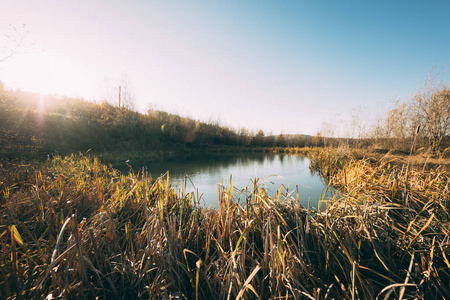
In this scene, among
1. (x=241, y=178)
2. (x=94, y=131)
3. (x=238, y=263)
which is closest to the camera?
(x=238, y=263)

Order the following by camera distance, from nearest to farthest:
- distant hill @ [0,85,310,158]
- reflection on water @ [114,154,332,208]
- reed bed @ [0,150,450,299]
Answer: reed bed @ [0,150,450,299], reflection on water @ [114,154,332,208], distant hill @ [0,85,310,158]

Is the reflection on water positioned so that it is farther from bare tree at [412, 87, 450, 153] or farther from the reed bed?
bare tree at [412, 87, 450, 153]

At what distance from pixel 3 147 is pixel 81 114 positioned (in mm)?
16628

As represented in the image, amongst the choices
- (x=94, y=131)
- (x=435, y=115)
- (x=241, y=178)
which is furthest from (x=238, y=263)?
(x=94, y=131)

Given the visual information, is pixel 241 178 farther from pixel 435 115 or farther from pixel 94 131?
pixel 94 131

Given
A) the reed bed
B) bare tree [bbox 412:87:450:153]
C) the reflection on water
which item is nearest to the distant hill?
the reflection on water

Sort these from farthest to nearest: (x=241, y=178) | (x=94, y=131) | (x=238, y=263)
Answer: (x=94, y=131)
(x=241, y=178)
(x=238, y=263)

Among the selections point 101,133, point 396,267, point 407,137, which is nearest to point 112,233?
point 396,267

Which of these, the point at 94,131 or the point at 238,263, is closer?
the point at 238,263

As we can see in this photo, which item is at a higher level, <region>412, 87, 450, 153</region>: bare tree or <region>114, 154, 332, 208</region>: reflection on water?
<region>412, 87, 450, 153</region>: bare tree

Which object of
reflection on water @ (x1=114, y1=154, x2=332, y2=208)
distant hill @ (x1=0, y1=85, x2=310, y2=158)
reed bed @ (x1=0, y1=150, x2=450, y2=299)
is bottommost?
reflection on water @ (x1=114, y1=154, x2=332, y2=208)

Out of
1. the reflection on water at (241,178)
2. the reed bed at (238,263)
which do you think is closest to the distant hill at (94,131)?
the reflection on water at (241,178)

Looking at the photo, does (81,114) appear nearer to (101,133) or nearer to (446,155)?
(101,133)

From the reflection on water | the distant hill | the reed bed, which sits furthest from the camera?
the distant hill
